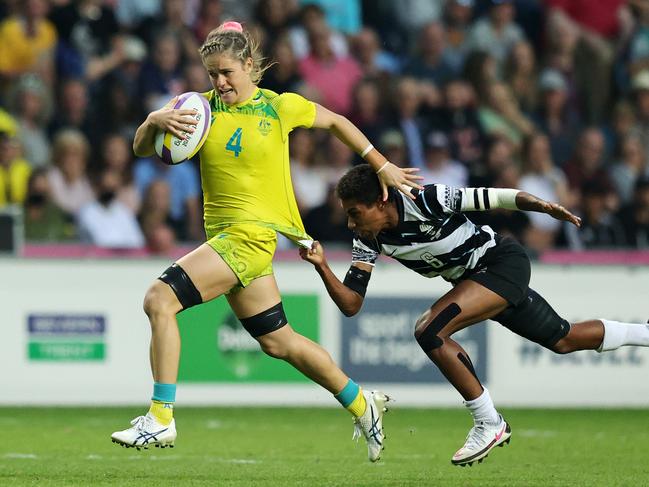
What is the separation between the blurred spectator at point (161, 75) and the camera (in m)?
14.6

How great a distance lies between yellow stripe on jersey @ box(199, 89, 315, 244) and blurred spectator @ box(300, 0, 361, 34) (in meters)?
8.64

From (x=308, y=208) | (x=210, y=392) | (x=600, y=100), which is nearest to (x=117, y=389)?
(x=210, y=392)

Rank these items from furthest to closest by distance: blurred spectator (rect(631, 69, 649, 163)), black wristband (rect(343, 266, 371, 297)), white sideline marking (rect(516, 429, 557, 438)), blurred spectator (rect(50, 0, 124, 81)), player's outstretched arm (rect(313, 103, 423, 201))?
blurred spectator (rect(631, 69, 649, 163))
blurred spectator (rect(50, 0, 124, 81))
white sideline marking (rect(516, 429, 557, 438))
black wristband (rect(343, 266, 371, 297))
player's outstretched arm (rect(313, 103, 423, 201))

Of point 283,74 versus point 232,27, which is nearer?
point 232,27

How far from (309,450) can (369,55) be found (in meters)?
7.30

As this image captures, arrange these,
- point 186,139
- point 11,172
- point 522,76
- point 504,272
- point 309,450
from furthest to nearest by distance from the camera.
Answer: point 522,76 < point 11,172 < point 309,450 < point 504,272 < point 186,139

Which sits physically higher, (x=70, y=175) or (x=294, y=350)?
(x=70, y=175)

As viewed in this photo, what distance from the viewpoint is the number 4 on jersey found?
751 centimetres

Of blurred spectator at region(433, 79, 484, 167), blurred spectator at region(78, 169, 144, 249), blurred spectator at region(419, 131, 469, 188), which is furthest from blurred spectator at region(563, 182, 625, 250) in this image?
blurred spectator at region(78, 169, 144, 249)

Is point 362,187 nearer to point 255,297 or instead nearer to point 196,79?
point 255,297

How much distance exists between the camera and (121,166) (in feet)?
45.2

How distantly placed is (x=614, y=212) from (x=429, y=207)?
6.62 m

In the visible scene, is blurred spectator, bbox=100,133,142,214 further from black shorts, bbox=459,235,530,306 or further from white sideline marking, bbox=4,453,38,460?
black shorts, bbox=459,235,530,306

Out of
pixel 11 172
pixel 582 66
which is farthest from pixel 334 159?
pixel 582 66
